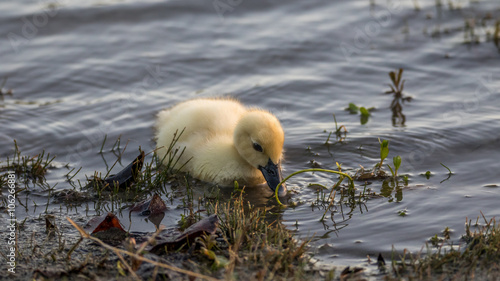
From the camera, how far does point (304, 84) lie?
8305mm

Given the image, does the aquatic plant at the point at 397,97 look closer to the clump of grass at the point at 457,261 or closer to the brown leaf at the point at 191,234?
the clump of grass at the point at 457,261

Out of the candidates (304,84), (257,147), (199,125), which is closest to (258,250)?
(257,147)

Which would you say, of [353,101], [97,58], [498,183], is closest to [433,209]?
[498,183]

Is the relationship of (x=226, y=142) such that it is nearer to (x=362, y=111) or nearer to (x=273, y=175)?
(x=273, y=175)

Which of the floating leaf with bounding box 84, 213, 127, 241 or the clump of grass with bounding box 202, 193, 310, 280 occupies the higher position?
the floating leaf with bounding box 84, 213, 127, 241

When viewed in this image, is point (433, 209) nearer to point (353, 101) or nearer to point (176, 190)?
point (176, 190)

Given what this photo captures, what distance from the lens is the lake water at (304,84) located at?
17.1 ft

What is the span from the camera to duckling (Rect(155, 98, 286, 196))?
5.55 metres

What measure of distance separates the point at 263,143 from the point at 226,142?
0.68m

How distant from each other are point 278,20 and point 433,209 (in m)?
6.05

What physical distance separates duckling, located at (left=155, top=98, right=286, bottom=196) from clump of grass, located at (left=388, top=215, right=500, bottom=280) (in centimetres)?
157

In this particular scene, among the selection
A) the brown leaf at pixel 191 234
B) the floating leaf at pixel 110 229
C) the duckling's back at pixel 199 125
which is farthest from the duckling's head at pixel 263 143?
the floating leaf at pixel 110 229

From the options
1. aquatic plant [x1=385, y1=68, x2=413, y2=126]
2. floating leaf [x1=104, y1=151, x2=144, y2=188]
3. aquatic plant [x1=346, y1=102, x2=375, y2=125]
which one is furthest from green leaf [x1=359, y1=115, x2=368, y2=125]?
floating leaf [x1=104, y1=151, x2=144, y2=188]

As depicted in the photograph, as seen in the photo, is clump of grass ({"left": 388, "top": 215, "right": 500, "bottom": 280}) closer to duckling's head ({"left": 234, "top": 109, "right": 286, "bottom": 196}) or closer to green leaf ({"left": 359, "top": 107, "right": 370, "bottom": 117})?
duckling's head ({"left": 234, "top": 109, "right": 286, "bottom": 196})
